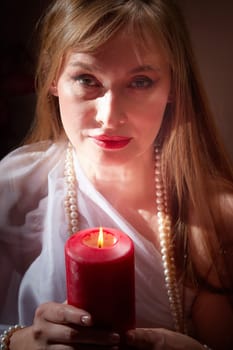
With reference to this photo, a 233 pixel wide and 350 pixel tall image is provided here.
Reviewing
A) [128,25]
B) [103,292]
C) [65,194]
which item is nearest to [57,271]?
[65,194]

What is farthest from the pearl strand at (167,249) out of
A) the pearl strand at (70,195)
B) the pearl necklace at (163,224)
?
the pearl strand at (70,195)

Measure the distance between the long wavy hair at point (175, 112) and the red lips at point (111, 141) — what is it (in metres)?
0.12

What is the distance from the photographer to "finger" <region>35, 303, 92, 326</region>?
47cm

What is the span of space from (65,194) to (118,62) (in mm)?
234

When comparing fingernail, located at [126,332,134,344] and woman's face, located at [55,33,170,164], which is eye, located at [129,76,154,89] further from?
fingernail, located at [126,332,134,344]

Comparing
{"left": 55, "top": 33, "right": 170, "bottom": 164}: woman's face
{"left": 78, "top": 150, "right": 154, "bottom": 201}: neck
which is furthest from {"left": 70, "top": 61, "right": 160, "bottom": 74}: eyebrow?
{"left": 78, "top": 150, "right": 154, "bottom": 201}: neck

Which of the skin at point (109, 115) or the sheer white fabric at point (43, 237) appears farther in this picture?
the sheer white fabric at point (43, 237)

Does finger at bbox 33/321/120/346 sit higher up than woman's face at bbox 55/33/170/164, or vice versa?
woman's face at bbox 55/33/170/164

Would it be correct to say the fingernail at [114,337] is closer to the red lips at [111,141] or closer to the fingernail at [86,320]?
the fingernail at [86,320]

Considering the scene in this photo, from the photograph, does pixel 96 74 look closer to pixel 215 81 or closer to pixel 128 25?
pixel 128 25

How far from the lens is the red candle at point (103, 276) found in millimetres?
438

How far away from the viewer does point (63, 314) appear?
50 cm

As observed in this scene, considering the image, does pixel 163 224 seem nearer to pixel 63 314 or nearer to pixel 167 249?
pixel 167 249

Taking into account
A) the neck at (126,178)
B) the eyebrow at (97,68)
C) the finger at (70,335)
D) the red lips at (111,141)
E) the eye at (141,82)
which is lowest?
the finger at (70,335)
